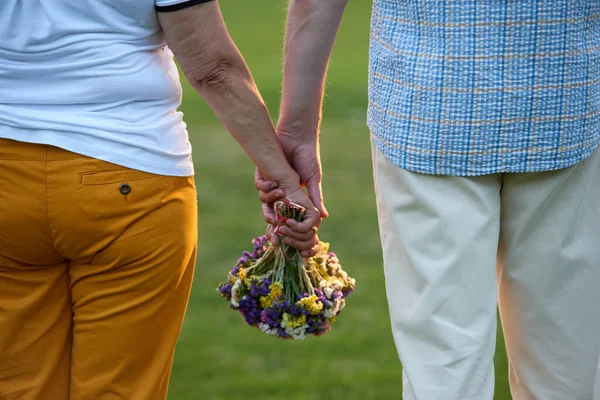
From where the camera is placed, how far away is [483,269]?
2504 millimetres

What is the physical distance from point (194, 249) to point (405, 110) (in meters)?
0.71

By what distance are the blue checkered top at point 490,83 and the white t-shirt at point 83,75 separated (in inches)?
22.2

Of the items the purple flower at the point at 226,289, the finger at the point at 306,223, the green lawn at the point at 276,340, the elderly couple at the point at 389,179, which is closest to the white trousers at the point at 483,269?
the elderly couple at the point at 389,179

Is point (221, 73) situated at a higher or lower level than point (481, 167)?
higher

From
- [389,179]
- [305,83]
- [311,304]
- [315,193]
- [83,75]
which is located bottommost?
[311,304]

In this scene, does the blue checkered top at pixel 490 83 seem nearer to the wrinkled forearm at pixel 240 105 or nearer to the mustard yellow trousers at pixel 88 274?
the wrinkled forearm at pixel 240 105

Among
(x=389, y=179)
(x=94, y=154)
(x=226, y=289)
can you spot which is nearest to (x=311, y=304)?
(x=226, y=289)

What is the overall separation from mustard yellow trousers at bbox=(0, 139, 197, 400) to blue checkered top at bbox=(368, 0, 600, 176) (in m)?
0.64

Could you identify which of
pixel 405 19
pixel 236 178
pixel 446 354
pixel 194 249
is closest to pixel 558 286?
pixel 446 354

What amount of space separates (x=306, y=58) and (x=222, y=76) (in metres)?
0.26

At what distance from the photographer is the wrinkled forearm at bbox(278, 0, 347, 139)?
8.91 feet

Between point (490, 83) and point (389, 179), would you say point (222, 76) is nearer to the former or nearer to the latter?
point (389, 179)

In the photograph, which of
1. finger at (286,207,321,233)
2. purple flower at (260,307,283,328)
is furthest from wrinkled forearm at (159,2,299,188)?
purple flower at (260,307,283,328)

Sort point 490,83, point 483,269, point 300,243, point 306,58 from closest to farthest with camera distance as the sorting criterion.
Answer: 1. point 490,83
2. point 483,269
3. point 306,58
4. point 300,243
